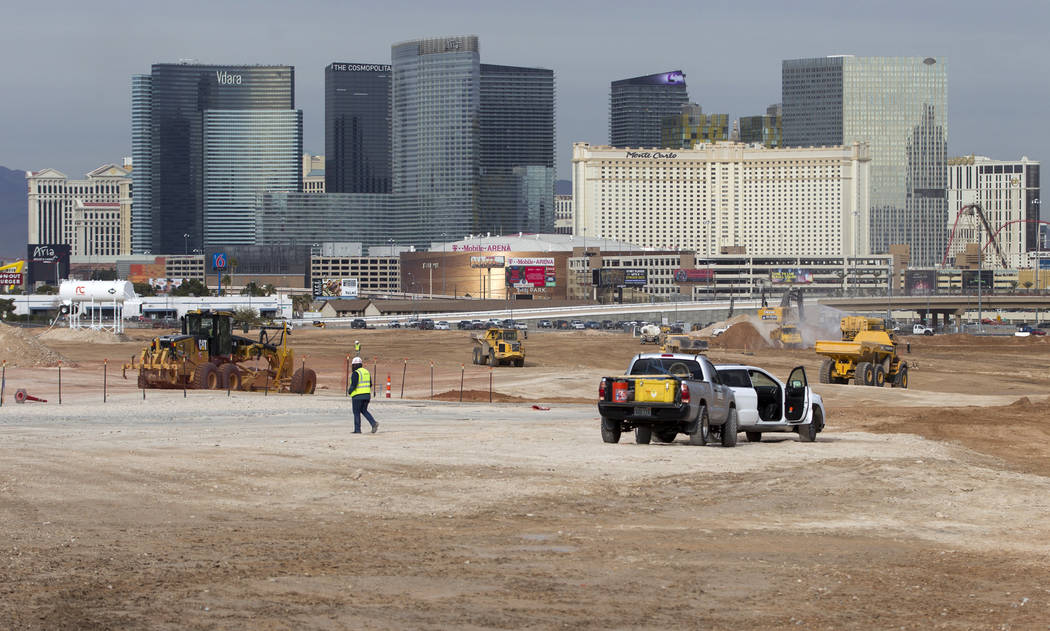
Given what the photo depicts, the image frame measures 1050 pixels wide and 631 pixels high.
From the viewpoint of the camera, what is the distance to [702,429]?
26094 mm

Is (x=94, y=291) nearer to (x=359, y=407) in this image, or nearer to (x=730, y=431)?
(x=359, y=407)

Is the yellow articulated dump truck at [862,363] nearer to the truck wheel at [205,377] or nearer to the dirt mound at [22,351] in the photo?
the truck wheel at [205,377]

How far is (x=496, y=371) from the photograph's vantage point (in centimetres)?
6656

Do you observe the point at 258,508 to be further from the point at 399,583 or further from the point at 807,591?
the point at 807,591

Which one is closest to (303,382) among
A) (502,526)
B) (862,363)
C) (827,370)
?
(827,370)

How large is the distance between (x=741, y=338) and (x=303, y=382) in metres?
70.2

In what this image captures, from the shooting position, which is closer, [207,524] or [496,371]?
[207,524]

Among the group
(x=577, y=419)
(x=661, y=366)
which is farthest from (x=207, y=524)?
(x=577, y=419)

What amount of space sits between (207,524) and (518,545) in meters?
3.51

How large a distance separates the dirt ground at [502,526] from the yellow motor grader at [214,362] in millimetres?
12162

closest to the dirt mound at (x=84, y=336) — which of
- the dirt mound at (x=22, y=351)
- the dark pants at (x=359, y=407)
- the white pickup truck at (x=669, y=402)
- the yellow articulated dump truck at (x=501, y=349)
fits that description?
the yellow articulated dump truck at (x=501, y=349)

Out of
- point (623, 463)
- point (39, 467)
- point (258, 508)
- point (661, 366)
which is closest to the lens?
point (258, 508)

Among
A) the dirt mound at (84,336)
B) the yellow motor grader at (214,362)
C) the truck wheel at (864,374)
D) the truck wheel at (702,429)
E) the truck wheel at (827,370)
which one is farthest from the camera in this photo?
the dirt mound at (84,336)

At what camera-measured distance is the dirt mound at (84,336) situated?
346 ft
